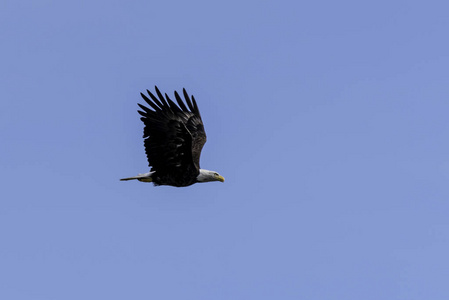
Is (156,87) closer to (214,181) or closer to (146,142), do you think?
(146,142)

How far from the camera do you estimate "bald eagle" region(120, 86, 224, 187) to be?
2767 centimetres

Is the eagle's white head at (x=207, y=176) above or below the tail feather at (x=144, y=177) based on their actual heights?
above

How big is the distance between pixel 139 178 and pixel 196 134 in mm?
2525

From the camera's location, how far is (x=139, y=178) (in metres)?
28.5

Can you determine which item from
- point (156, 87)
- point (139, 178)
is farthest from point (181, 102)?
point (139, 178)

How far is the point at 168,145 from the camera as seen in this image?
2772cm

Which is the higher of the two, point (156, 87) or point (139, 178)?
point (156, 87)

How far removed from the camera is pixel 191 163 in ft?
91.9

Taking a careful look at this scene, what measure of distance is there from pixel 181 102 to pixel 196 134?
1.58 m

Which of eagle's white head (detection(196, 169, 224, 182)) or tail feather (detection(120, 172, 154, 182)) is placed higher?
eagle's white head (detection(196, 169, 224, 182))

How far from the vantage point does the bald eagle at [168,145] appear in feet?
90.8

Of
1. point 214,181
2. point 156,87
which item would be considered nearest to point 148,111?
point 156,87

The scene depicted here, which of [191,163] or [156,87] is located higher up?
[156,87]

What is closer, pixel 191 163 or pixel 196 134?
pixel 191 163
